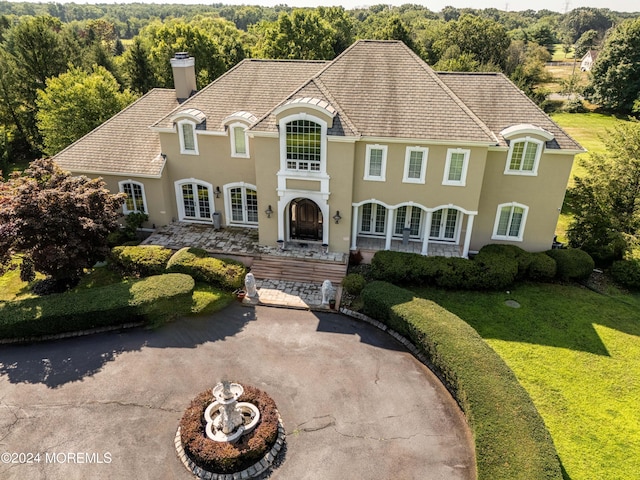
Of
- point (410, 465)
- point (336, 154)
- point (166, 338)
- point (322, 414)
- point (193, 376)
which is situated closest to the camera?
point (410, 465)

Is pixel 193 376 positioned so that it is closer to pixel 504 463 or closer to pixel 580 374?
pixel 504 463

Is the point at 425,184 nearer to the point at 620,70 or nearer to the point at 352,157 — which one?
the point at 352,157

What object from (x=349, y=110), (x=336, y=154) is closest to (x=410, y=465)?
(x=336, y=154)

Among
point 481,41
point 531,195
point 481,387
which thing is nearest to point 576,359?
point 481,387

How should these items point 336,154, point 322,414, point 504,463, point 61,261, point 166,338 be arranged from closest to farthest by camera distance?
1. point 504,463
2. point 322,414
3. point 166,338
4. point 61,261
5. point 336,154

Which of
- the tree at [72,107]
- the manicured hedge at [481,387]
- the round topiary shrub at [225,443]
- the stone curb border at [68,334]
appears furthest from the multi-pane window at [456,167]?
the tree at [72,107]

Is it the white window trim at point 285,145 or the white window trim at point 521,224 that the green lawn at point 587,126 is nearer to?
the white window trim at point 521,224
